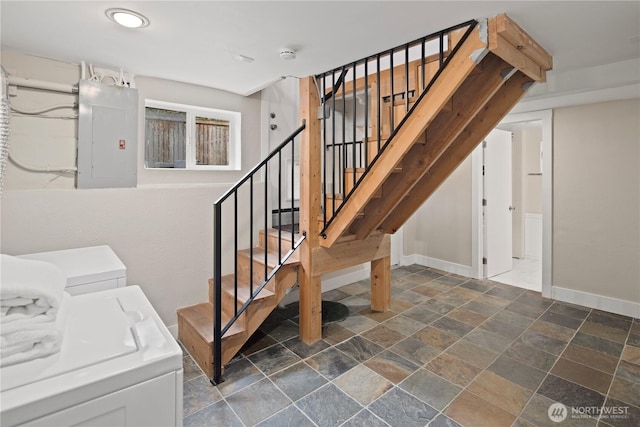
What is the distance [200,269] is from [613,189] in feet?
13.6

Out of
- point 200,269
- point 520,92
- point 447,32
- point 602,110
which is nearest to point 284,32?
point 447,32

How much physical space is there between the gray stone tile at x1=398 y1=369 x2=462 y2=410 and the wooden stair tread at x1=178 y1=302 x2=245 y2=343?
125 centimetres

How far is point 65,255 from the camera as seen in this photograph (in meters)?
2.21

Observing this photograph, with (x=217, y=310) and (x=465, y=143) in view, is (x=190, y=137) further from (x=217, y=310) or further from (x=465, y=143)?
(x=465, y=143)

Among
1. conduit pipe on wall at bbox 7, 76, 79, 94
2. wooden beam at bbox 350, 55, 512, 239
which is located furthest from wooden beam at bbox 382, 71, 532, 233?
conduit pipe on wall at bbox 7, 76, 79, 94

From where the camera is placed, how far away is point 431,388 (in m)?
2.27

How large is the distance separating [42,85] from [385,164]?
2.50 metres

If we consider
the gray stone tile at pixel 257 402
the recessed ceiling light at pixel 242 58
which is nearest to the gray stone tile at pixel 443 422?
the gray stone tile at pixel 257 402

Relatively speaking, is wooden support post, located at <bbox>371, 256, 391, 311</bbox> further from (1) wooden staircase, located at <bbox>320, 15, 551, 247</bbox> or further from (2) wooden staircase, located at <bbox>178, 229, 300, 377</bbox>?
(2) wooden staircase, located at <bbox>178, 229, 300, 377</bbox>

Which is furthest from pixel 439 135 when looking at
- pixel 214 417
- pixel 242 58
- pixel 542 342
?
pixel 214 417

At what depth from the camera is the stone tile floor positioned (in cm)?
203

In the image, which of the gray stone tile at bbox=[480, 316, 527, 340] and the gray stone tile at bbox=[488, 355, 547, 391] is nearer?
the gray stone tile at bbox=[488, 355, 547, 391]

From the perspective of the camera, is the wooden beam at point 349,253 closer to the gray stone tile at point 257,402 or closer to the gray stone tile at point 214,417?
the gray stone tile at point 257,402

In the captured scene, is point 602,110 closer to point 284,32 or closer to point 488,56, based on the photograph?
point 488,56
